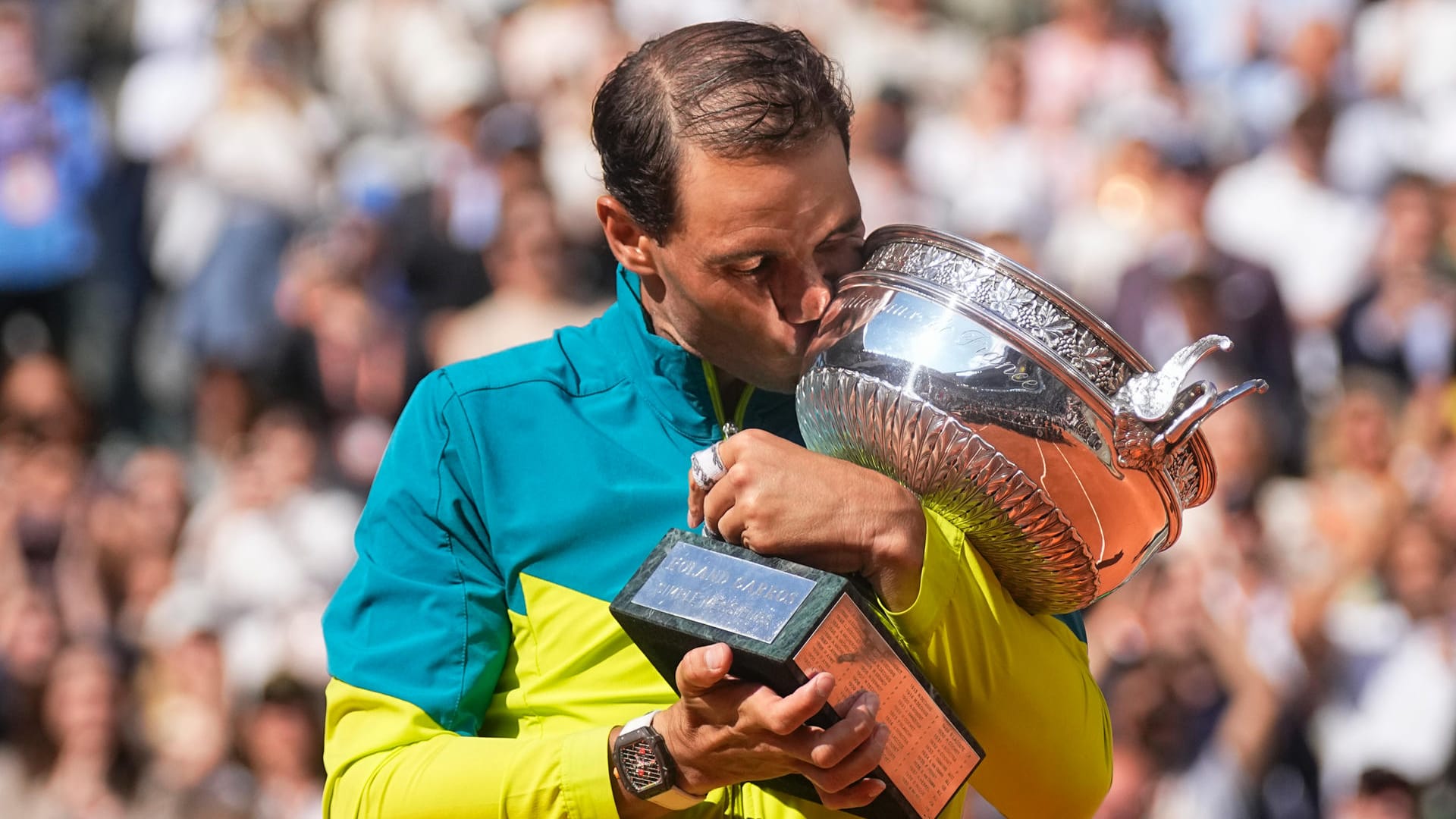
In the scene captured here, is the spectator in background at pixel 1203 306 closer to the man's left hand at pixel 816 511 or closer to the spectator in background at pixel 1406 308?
the spectator in background at pixel 1406 308

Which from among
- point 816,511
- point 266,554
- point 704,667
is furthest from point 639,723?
point 266,554

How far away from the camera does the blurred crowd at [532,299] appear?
230 inches

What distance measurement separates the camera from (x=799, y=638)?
5.68ft

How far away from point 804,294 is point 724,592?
0.39m

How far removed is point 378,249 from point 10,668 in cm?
202

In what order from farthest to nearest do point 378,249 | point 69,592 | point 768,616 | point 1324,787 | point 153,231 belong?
point 153,231
point 378,249
point 69,592
point 1324,787
point 768,616

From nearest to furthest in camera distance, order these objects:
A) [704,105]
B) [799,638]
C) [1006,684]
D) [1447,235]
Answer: [799,638] → [1006,684] → [704,105] → [1447,235]

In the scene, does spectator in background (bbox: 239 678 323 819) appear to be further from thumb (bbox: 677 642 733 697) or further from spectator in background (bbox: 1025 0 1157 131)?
spectator in background (bbox: 1025 0 1157 131)

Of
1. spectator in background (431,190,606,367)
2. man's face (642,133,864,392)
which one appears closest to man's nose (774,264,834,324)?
man's face (642,133,864,392)

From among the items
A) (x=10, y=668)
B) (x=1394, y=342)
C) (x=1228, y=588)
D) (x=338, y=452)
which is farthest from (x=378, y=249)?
(x=1394, y=342)

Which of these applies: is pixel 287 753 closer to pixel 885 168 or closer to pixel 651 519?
pixel 885 168

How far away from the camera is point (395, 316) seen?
272 inches

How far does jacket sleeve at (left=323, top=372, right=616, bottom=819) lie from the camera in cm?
195

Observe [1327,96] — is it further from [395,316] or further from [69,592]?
[69,592]
